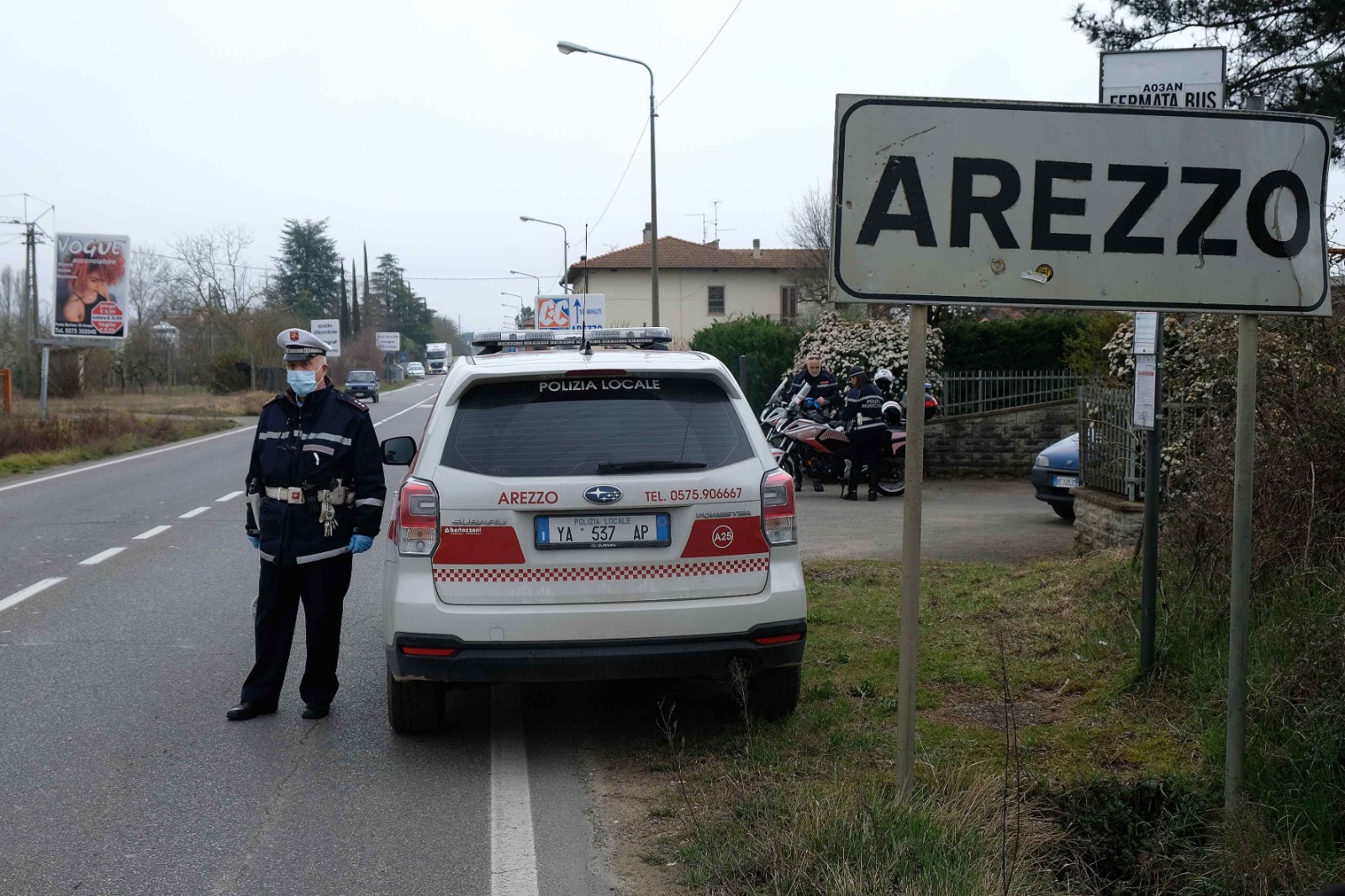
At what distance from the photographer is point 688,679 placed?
706 cm

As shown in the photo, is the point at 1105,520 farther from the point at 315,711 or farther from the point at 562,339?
the point at 315,711

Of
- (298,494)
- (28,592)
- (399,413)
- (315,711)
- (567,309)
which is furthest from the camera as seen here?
(399,413)

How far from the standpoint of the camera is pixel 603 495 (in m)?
5.46

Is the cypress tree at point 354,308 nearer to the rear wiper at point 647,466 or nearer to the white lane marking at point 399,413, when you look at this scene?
the white lane marking at point 399,413

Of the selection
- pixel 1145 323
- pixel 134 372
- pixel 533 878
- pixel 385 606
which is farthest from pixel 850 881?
pixel 134 372

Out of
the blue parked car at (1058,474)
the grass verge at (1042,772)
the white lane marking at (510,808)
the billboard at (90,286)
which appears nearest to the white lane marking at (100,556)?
the white lane marking at (510,808)

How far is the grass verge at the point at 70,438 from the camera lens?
960 inches

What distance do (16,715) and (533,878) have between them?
3.42 metres

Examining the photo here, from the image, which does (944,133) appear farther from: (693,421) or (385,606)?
(385,606)

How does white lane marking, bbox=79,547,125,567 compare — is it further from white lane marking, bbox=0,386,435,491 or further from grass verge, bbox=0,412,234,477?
grass verge, bbox=0,412,234,477

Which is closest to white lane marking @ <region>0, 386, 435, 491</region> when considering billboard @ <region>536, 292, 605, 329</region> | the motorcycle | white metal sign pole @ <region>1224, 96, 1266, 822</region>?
billboard @ <region>536, 292, 605, 329</region>

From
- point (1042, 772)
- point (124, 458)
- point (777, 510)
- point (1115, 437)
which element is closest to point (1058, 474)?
point (1115, 437)

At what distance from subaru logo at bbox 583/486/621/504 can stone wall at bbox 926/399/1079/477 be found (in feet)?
49.1

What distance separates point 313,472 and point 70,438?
23914 millimetres
